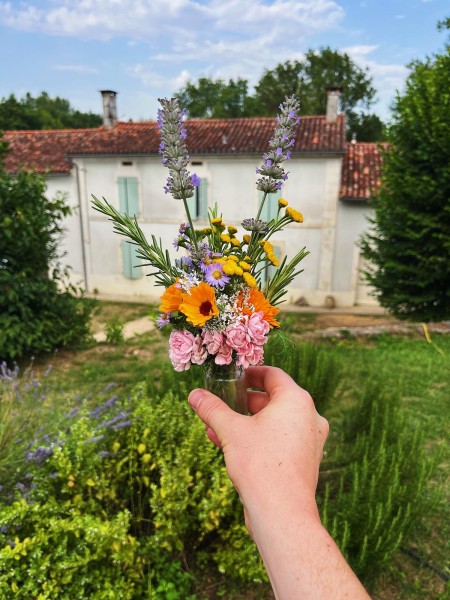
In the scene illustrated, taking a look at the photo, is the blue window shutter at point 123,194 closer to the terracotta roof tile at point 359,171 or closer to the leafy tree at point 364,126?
the terracotta roof tile at point 359,171

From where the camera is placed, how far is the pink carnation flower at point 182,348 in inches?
61.7

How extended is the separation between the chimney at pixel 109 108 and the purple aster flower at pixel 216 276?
1842 cm

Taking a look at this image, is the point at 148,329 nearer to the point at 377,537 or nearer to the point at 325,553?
the point at 377,537

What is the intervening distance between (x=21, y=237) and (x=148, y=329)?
5492 mm

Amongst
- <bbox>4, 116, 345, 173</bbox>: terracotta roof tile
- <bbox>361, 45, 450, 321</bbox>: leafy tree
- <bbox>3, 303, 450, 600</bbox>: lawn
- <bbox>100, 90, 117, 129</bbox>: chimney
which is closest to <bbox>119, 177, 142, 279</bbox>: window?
<bbox>4, 116, 345, 173</bbox>: terracotta roof tile

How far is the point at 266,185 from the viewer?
1672 mm

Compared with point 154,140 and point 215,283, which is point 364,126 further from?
point 215,283

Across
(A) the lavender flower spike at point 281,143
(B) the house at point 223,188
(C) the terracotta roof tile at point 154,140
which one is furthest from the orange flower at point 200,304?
(C) the terracotta roof tile at point 154,140

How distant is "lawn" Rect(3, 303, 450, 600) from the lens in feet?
9.85

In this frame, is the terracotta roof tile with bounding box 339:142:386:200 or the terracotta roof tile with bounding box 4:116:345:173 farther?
the terracotta roof tile with bounding box 339:142:386:200

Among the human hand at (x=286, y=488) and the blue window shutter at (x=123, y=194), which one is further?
the blue window shutter at (x=123, y=194)

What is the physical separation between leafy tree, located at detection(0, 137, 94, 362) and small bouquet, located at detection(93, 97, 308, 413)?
6.13m

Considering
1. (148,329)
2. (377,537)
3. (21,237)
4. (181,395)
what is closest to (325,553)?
(377,537)

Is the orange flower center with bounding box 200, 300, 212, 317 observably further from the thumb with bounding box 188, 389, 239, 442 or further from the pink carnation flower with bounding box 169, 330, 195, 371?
the thumb with bounding box 188, 389, 239, 442
